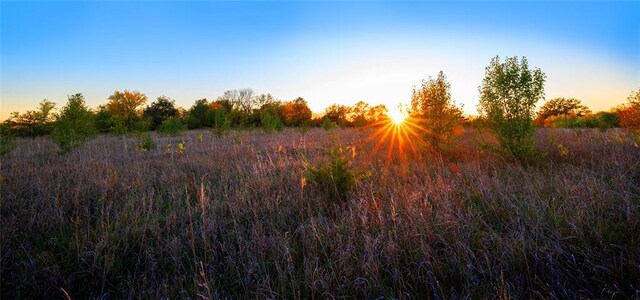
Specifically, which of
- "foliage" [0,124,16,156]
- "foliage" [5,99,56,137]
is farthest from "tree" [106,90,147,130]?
"foliage" [0,124,16,156]

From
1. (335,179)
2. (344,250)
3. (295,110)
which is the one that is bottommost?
(344,250)

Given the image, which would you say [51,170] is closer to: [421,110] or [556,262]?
[556,262]

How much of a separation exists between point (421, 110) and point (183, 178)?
7521mm

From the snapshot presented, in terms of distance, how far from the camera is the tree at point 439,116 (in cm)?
888

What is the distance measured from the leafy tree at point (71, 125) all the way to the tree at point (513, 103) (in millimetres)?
14001

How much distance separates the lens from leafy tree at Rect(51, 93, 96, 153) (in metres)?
10.4

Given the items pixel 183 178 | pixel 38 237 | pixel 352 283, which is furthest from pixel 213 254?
pixel 183 178

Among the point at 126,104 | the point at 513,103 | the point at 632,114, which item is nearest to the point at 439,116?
the point at 513,103

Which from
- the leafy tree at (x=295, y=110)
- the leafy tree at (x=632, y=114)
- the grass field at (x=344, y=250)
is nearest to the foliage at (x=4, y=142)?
the grass field at (x=344, y=250)

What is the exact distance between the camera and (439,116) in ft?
29.6

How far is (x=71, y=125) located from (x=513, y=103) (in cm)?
1450

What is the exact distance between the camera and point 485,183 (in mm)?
4148

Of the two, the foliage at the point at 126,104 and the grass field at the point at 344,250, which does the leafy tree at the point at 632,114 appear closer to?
the grass field at the point at 344,250

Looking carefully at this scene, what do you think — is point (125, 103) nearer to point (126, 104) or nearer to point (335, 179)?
point (126, 104)
